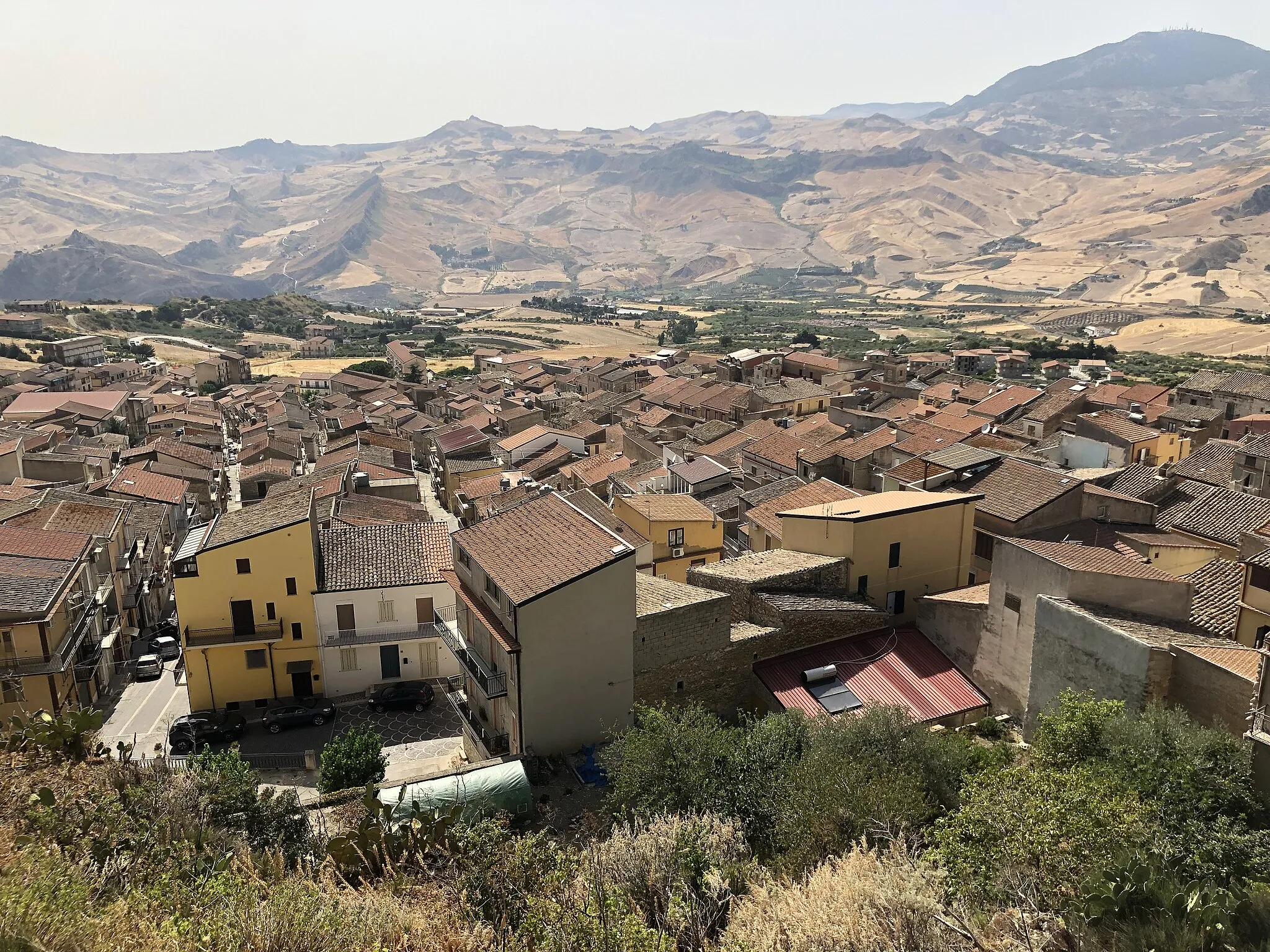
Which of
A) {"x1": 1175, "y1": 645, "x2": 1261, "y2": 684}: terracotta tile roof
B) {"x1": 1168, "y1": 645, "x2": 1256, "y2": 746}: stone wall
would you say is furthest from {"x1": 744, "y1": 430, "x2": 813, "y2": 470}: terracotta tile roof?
{"x1": 1168, "y1": 645, "x2": 1256, "y2": 746}: stone wall

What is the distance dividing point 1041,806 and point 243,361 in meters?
123

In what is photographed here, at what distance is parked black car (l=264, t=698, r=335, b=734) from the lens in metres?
26.1

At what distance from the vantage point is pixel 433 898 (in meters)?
12.1

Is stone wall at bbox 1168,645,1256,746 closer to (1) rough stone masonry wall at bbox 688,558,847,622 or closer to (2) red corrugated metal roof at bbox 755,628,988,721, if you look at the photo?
(2) red corrugated metal roof at bbox 755,628,988,721

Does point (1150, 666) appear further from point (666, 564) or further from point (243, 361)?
point (243, 361)

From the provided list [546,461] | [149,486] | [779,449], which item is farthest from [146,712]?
[779,449]

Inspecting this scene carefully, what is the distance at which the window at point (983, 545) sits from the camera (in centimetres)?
2680

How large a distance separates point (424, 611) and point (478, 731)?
685 cm

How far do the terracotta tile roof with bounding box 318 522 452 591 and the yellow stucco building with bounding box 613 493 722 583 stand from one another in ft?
27.6

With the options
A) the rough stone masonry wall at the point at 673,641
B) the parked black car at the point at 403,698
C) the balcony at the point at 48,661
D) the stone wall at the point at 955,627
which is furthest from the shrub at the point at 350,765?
the stone wall at the point at 955,627

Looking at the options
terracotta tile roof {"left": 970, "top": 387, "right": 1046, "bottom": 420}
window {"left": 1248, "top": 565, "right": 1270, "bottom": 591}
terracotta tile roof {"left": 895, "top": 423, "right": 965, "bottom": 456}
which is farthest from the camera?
terracotta tile roof {"left": 970, "top": 387, "right": 1046, "bottom": 420}

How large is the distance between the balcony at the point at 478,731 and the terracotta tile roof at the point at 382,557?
480 centimetres

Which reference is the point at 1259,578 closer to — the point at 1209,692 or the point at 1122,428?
the point at 1209,692

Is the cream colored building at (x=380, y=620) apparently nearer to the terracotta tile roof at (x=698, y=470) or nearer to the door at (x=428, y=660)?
the door at (x=428, y=660)
